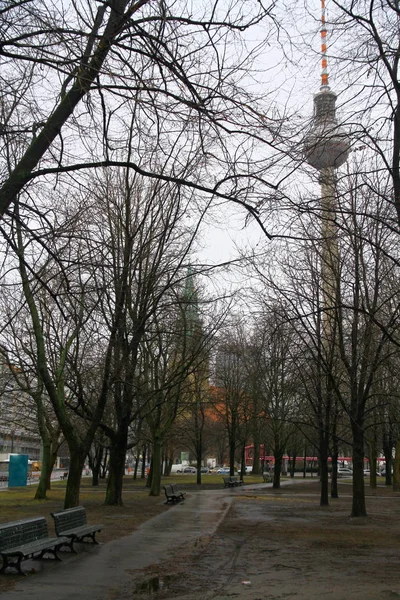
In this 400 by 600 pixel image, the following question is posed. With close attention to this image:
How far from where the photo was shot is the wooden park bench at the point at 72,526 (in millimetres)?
11461

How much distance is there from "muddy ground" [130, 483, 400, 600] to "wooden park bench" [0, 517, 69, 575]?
1.71 metres

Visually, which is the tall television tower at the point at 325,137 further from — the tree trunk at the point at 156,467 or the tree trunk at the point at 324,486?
the tree trunk at the point at 156,467

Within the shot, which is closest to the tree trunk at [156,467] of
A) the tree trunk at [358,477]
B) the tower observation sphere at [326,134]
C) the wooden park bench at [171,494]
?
the wooden park bench at [171,494]

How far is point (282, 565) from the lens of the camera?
10555 millimetres

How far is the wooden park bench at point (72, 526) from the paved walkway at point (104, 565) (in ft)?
0.94

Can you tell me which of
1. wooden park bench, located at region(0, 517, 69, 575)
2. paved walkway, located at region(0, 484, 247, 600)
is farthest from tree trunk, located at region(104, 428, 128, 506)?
wooden park bench, located at region(0, 517, 69, 575)

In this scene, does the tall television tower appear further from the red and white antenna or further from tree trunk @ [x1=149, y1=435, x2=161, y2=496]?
tree trunk @ [x1=149, y1=435, x2=161, y2=496]

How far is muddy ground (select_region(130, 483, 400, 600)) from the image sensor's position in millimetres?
8266

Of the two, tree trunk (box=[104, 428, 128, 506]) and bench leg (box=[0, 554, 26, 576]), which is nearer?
bench leg (box=[0, 554, 26, 576])

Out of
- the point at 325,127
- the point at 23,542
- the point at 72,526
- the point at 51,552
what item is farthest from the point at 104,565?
the point at 325,127

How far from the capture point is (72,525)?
12.4 metres

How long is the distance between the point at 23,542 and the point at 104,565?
1.36 m

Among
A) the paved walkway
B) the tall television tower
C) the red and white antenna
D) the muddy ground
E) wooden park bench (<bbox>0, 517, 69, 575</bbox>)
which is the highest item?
the red and white antenna

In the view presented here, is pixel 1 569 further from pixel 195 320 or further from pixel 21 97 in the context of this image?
pixel 195 320
